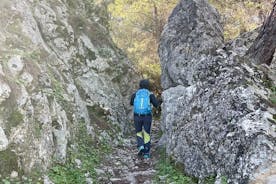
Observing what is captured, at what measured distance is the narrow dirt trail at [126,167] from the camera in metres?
9.88

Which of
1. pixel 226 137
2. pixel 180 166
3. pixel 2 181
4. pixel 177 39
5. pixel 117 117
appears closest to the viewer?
pixel 2 181

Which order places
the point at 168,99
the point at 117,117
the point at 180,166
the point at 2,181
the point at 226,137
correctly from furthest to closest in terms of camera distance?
the point at 117,117 < the point at 168,99 < the point at 180,166 < the point at 226,137 < the point at 2,181

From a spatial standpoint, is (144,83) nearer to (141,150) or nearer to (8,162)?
(141,150)

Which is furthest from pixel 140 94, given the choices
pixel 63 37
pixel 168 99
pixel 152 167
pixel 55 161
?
pixel 63 37

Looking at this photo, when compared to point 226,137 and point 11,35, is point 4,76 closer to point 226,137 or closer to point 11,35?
point 11,35

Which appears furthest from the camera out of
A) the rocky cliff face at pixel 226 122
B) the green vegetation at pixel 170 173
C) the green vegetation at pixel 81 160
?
the green vegetation at pixel 170 173

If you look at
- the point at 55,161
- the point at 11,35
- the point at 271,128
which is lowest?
the point at 55,161

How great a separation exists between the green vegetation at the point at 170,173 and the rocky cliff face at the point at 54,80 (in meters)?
2.58

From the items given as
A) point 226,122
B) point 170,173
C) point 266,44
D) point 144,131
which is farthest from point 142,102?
point 226,122

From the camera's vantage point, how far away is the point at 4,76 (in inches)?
342

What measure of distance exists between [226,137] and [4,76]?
522 cm

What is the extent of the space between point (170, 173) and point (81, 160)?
245cm

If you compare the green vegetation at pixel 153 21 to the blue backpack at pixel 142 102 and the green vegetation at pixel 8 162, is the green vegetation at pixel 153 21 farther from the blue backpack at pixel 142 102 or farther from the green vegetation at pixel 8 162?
the green vegetation at pixel 8 162

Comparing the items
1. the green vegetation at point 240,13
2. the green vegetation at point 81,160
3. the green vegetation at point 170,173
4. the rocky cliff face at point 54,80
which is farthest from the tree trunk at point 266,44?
the green vegetation at point 240,13
